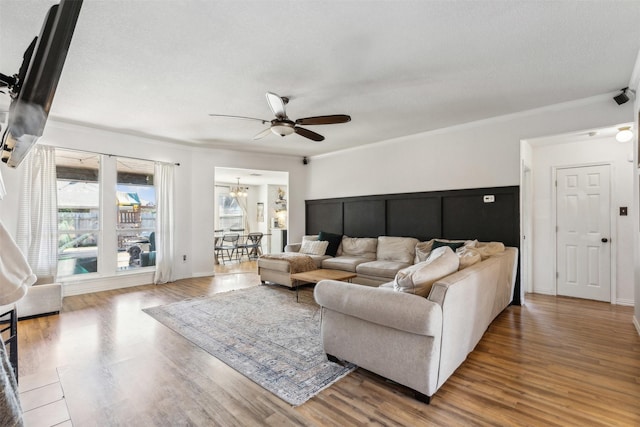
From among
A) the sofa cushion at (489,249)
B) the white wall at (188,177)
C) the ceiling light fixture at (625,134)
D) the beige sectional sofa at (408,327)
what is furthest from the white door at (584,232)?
the white wall at (188,177)

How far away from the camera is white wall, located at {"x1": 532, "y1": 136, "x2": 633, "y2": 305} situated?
4.09m

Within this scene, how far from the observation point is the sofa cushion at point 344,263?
16.3 ft

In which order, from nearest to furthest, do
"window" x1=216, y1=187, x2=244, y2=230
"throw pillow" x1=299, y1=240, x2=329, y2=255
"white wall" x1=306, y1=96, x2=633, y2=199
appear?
"white wall" x1=306, y1=96, x2=633, y2=199
"throw pillow" x1=299, y1=240, x2=329, y2=255
"window" x1=216, y1=187, x2=244, y2=230

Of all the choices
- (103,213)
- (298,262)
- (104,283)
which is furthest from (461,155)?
(104,283)

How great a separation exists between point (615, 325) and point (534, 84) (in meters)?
2.84

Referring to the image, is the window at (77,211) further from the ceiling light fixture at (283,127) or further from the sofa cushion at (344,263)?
the sofa cushion at (344,263)

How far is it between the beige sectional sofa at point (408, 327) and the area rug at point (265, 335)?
0.26 m

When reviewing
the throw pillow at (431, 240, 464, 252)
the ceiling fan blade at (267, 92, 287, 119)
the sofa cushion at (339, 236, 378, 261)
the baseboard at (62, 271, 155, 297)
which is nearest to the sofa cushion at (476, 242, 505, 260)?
the throw pillow at (431, 240, 464, 252)

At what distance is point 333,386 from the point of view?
218cm

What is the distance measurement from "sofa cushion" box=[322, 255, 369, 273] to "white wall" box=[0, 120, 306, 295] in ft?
6.95

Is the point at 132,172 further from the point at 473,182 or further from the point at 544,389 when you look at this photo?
the point at 544,389

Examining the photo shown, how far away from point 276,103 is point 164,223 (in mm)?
3741

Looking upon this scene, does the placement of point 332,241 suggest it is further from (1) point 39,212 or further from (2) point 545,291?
(1) point 39,212

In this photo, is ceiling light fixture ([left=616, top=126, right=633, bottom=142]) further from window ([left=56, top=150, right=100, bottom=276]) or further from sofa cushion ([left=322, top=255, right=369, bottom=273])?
window ([left=56, top=150, right=100, bottom=276])
